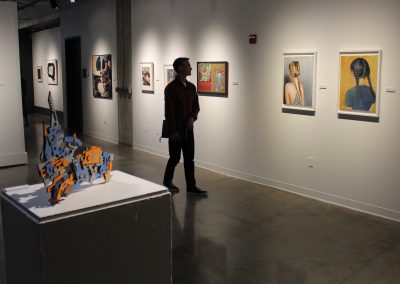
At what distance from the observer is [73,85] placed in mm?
14242

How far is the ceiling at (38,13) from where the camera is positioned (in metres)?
14.1

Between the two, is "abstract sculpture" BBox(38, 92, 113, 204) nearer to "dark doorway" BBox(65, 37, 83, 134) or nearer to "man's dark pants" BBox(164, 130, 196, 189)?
"man's dark pants" BBox(164, 130, 196, 189)

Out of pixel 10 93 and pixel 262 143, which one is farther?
pixel 10 93

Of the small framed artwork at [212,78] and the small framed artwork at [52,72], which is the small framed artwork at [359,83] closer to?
the small framed artwork at [212,78]

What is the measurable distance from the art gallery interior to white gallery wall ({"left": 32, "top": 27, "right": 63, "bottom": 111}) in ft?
20.4

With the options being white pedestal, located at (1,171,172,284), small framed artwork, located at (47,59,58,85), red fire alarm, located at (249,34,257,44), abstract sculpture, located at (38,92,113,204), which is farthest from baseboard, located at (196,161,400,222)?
small framed artwork, located at (47,59,58,85)

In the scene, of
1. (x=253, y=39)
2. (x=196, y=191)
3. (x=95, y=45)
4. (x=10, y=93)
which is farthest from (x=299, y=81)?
(x=95, y=45)

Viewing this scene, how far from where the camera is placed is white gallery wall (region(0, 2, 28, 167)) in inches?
348

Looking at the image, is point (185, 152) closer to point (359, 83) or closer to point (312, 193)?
point (312, 193)

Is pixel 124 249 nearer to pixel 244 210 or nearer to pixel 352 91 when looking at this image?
pixel 244 210

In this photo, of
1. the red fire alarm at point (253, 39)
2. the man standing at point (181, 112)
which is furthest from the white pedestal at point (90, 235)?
the red fire alarm at point (253, 39)

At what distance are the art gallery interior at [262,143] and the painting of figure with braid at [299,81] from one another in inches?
3.8

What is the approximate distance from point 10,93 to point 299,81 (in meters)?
5.63

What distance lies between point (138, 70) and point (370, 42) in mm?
5910
